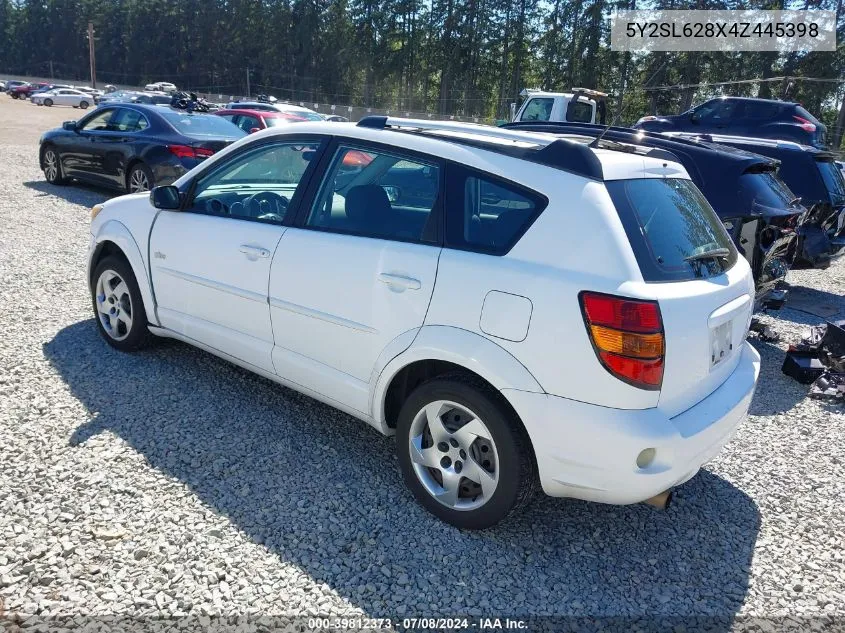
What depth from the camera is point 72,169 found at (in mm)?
11156

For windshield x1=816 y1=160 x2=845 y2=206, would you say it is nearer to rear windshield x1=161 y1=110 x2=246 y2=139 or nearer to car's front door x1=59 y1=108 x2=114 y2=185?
rear windshield x1=161 y1=110 x2=246 y2=139

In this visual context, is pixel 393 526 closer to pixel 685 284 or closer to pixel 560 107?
pixel 685 284

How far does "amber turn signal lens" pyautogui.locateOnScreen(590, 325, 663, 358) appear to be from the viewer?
8.07 ft

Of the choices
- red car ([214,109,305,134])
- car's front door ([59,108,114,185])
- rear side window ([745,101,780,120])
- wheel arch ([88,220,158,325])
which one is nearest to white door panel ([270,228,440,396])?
wheel arch ([88,220,158,325])

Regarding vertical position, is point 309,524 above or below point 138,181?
below

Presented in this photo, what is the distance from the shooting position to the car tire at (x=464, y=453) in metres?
2.73

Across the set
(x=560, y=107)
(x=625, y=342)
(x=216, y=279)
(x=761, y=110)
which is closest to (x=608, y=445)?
(x=625, y=342)

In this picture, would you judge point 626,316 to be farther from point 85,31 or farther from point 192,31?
point 85,31

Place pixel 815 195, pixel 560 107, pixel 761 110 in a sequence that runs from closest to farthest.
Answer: pixel 815 195 < pixel 761 110 < pixel 560 107

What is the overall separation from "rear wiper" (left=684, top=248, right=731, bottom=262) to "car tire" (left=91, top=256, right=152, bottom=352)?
3480 mm

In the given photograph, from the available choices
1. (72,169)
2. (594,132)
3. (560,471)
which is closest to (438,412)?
(560,471)

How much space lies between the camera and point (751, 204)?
5.35 metres

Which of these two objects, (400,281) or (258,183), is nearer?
(400,281)

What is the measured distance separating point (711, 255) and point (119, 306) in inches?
152
